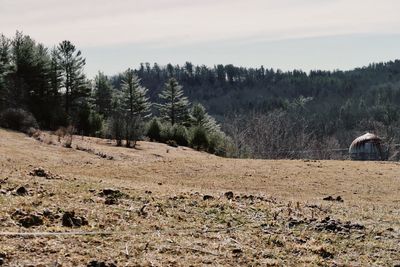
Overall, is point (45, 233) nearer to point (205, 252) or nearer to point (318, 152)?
point (205, 252)

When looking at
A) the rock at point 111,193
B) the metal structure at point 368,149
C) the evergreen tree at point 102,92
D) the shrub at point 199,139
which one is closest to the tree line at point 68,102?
the shrub at point 199,139

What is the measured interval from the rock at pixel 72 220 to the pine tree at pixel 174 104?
57.6 m

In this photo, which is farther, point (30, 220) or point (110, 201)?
point (110, 201)

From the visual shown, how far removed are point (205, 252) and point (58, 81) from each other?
53283 mm

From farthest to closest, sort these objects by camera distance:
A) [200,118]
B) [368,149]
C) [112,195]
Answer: [200,118]
[368,149]
[112,195]

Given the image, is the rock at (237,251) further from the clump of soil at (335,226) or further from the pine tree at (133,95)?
the pine tree at (133,95)

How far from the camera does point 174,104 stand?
213 feet

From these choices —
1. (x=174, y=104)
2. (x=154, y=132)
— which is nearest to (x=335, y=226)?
(x=154, y=132)

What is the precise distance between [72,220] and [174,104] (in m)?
58.7

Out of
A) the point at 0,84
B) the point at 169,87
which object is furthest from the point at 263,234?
the point at 169,87

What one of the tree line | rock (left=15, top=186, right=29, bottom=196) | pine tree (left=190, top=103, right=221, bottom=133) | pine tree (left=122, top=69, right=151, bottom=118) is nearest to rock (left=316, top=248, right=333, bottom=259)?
rock (left=15, top=186, right=29, bottom=196)

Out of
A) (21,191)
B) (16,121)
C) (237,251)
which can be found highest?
(16,121)

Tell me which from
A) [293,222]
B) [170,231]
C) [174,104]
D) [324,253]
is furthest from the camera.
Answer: [174,104]

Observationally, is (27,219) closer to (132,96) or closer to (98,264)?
(98,264)
